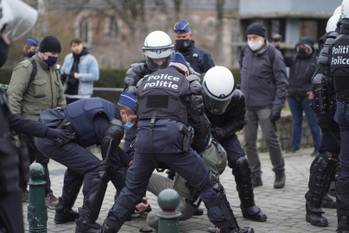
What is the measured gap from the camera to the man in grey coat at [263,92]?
356 inches

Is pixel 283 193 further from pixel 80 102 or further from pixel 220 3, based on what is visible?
pixel 220 3

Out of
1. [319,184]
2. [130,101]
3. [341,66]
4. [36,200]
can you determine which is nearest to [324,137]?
[319,184]

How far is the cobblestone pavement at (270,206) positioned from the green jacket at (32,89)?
1.06 meters

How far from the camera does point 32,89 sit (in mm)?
8016

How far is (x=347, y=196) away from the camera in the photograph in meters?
6.43

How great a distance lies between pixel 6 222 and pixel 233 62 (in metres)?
19.1

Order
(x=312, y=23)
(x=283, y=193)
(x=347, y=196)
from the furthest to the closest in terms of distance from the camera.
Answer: (x=312, y=23)
(x=283, y=193)
(x=347, y=196)

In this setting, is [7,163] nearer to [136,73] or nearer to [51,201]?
[136,73]

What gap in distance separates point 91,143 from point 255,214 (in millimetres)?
1836

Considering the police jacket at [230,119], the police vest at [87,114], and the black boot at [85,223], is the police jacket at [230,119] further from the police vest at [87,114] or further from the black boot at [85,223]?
the black boot at [85,223]

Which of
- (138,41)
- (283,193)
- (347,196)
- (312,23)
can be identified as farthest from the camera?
(138,41)

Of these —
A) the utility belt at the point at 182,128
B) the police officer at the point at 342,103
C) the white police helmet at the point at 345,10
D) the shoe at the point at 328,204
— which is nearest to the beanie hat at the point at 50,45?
the utility belt at the point at 182,128

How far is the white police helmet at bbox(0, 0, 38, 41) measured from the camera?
165 inches

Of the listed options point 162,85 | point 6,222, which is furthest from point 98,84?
point 6,222
